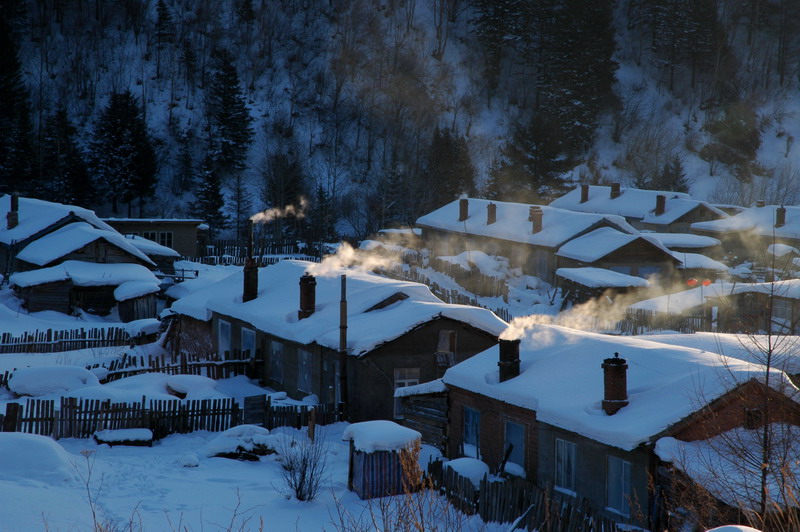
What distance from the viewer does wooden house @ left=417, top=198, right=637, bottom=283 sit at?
50000 millimetres

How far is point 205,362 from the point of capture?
2761cm

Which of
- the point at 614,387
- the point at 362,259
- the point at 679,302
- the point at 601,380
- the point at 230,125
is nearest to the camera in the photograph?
the point at 614,387

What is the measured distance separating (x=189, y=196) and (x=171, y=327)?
47.1 m

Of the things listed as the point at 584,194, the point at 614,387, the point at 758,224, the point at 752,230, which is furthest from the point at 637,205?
the point at 614,387

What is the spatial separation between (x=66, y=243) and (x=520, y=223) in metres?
27.7

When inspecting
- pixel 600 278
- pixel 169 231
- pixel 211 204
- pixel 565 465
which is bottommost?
pixel 565 465

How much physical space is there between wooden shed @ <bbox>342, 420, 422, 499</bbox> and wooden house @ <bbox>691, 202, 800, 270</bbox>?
44000mm

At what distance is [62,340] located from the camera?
3403cm

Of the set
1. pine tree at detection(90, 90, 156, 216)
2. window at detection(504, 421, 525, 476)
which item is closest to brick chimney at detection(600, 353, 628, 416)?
window at detection(504, 421, 525, 476)

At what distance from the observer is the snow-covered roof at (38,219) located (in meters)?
47.7

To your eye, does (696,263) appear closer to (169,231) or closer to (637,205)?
(637,205)

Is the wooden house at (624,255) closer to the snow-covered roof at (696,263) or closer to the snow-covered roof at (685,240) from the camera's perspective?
the snow-covered roof at (696,263)

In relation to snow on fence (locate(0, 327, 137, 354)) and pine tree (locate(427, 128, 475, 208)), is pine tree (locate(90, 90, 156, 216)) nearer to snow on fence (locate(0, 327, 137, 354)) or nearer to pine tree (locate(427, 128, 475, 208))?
pine tree (locate(427, 128, 475, 208))

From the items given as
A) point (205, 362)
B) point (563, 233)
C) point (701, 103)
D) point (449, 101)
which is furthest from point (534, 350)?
point (701, 103)
